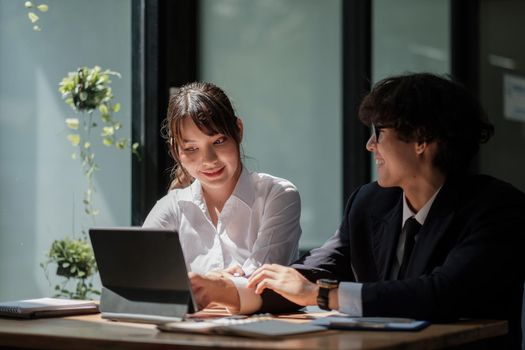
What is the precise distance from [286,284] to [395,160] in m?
0.48

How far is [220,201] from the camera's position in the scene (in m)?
3.37

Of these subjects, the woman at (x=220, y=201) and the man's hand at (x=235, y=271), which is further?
the woman at (x=220, y=201)

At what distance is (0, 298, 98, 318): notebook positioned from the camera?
2.71m

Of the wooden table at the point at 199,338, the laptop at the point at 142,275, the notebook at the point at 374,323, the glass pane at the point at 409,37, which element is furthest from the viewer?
the glass pane at the point at 409,37

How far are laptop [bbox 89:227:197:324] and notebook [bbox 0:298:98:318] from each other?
17cm

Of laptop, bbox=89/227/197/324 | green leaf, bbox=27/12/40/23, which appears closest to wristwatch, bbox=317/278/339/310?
laptop, bbox=89/227/197/324

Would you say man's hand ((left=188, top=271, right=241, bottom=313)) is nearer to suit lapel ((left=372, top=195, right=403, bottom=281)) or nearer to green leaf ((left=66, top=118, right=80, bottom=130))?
suit lapel ((left=372, top=195, right=403, bottom=281))

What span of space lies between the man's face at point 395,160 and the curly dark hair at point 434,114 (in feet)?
0.07

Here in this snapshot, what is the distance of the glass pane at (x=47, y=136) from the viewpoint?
4.12 m

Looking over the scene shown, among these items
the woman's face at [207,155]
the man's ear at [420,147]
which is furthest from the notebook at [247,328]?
the woman's face at [207,155]

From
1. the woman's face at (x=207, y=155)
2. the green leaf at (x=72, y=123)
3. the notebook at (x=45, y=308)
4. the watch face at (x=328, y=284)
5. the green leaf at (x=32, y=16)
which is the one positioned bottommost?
the notebook at (x=45, y=308)

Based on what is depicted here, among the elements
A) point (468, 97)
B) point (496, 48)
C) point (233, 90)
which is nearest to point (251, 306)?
point (468, 97)

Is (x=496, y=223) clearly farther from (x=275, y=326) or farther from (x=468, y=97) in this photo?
(x=275, y=326)

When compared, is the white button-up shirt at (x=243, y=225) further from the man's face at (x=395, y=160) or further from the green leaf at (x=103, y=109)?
the green leaf at (x=103, y=109)
